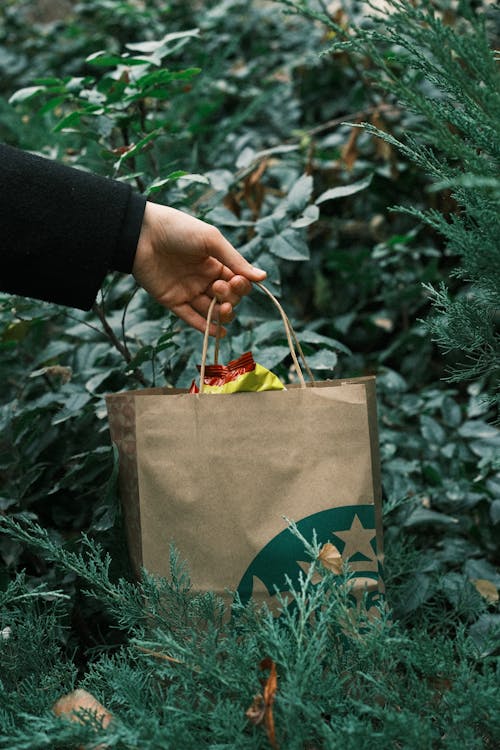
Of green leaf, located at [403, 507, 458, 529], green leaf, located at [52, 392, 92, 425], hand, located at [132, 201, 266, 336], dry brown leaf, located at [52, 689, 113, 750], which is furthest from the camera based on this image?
green leaf, located at [403, 507, 458, 529]

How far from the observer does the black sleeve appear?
3.57ft

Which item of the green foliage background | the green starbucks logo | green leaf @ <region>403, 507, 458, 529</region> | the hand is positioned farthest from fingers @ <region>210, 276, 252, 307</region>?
green leaf @ <region>403, 507, 458, 529</region>

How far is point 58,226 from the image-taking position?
1105mm

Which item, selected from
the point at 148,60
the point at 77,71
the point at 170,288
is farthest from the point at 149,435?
the point at 77,71

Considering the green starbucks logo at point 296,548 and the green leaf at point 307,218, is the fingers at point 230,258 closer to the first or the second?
the green leaf at point 307,218

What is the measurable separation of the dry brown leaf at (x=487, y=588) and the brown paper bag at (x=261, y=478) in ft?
1.39

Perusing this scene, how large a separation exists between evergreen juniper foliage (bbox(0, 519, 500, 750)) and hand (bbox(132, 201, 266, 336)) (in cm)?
46

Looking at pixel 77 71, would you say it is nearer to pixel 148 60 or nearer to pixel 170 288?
pixel 148 60

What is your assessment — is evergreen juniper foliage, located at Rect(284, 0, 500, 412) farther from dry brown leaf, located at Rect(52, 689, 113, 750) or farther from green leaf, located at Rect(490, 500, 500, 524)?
dry brown leaf, located at Rect(52, 689, 113, 750)

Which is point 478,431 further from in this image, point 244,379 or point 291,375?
point 244,379

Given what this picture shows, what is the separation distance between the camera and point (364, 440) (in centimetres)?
105

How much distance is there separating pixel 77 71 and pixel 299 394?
3.02 meters

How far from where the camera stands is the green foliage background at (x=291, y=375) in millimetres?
842

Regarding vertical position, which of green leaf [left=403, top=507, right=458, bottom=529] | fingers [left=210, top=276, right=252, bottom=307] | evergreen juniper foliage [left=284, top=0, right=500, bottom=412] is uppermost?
evergreen juniper foliage [left=284, top=0, right=500, bottom=412]
